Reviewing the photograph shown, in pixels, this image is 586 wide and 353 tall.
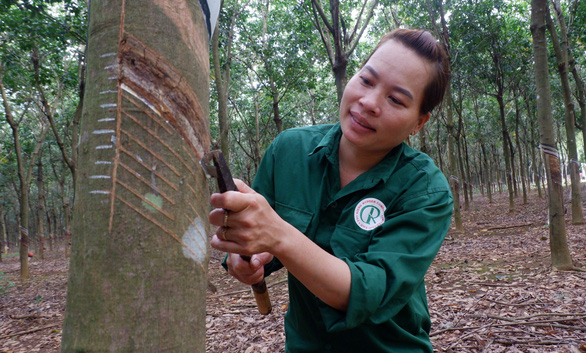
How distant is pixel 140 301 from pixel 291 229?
0.34m

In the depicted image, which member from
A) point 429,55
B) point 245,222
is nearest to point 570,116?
point 429,55

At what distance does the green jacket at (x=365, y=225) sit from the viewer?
3.46 ft

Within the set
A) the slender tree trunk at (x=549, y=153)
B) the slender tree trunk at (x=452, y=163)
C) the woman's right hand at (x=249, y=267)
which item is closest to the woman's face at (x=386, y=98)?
the woman's right hand at (x=249, y=267)

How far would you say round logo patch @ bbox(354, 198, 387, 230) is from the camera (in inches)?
49.0

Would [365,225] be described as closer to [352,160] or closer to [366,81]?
[352,160]

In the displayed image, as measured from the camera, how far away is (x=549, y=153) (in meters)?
4.55

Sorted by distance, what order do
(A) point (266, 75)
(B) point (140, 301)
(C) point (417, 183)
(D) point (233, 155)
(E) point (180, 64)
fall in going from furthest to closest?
(D) point (233, 155), (A) point (266, 75), (C) point (417, 183), (E) point (180, 64), (B) point (140, 301)

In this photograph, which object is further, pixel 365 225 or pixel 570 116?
pixel 570 116

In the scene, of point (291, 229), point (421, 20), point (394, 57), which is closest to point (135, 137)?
point (291, 229)

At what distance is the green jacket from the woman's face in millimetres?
121

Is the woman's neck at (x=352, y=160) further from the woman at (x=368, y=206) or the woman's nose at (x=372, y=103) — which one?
the woman's nose at (x=372, y=103)

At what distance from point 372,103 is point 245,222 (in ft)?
2.07

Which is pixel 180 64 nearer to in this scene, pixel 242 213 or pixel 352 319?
pixel 242 213

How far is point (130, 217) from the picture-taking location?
81cm
